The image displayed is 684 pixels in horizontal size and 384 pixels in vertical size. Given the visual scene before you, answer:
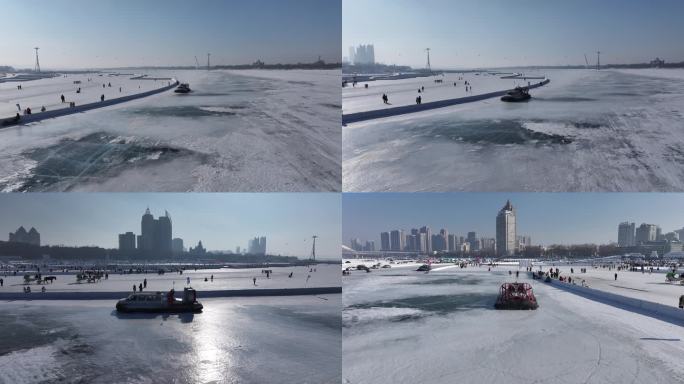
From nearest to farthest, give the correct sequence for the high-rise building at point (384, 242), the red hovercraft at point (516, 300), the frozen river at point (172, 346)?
the frozen river at point (172, 346) → the red hovercraft at point (516, 300) → the high-rise building at point (384, 242)

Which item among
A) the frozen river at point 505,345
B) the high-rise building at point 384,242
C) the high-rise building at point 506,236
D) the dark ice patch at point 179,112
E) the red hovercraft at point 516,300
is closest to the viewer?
the frozen river at point 505,345

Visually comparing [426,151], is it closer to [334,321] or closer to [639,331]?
[334,321]

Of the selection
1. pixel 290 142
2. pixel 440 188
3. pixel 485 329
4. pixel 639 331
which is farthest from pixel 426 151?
pixel 639 331

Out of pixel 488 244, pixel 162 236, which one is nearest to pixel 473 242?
pixel 488 244

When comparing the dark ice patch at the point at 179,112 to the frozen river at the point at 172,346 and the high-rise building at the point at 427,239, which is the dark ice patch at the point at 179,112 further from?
the high-rise building at the point at 427,239

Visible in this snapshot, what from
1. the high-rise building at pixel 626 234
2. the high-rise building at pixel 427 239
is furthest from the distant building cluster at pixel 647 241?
the high-rise building at pixel 427 239

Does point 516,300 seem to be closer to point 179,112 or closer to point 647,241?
point 179,112
